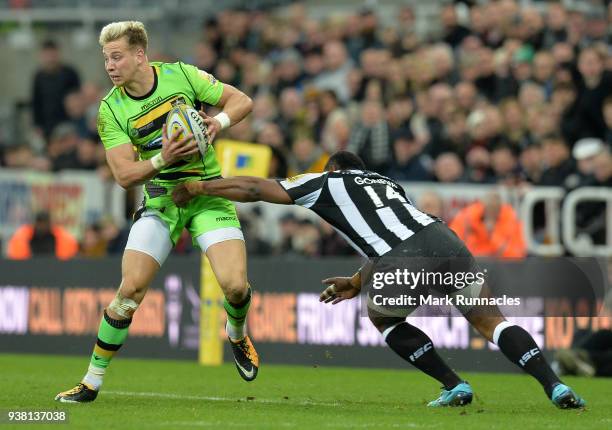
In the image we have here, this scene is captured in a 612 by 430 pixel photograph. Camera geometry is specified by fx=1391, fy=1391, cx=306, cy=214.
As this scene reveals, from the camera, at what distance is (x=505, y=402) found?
1068cm

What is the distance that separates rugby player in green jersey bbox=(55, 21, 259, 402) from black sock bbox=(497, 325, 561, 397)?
206 cm

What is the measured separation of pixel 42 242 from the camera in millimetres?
18625

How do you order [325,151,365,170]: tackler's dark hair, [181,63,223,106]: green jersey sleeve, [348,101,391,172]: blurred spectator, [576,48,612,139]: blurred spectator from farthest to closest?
[348,101,391,172]: blurred spectator → [576,48,612,139]: blurred spectator → [181,63,223,106]: green jersey sleeve → [325,151,365,170]: tackler's dark hair

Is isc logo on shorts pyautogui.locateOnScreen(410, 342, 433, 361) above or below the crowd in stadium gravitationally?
below

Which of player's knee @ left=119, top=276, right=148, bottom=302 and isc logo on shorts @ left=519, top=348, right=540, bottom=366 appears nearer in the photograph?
isc logo on shorts @ left=519, top=348, right=540, bottom=366

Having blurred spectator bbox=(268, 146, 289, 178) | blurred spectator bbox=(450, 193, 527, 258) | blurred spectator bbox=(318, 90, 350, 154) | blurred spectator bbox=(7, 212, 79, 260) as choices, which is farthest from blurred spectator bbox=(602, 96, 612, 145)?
blurred spectator bbox=(7, 212, 79, 260)

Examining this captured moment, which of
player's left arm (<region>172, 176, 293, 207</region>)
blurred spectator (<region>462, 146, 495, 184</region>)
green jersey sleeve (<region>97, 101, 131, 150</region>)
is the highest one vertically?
green jersey sleeve (<region>97, 101, 131, 150</region>)

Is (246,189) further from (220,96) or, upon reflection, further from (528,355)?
(528,355)

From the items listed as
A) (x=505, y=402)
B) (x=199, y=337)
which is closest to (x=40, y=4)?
(x=199, y=337)

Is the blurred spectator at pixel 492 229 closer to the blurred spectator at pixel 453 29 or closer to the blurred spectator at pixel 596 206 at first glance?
the blurred spectator at pixel 596 206

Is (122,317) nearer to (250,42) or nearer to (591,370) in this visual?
(591,370)

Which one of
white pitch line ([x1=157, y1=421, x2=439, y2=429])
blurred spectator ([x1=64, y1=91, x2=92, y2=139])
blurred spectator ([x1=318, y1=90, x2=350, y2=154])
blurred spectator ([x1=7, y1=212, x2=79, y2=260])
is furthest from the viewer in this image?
blurred spectator ([x1=64, y1=91, x2=92, y2=139])

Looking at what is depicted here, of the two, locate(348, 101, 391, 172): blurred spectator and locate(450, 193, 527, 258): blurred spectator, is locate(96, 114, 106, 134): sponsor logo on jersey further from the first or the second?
locate(348, 101, 391, 172): blurred spectator

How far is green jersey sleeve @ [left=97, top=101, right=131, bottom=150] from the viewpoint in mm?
10047
